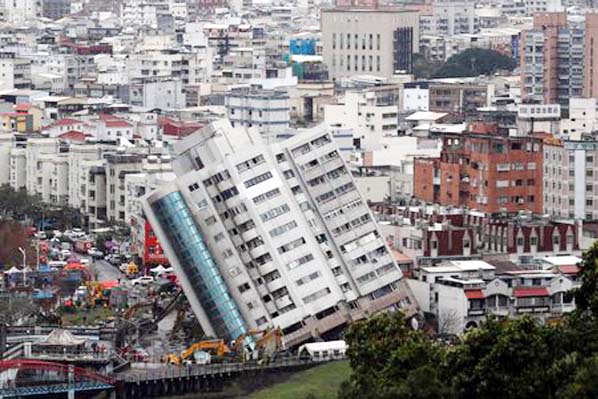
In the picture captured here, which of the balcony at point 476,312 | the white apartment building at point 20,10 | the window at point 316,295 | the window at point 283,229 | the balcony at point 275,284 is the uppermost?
the window at point 283,229

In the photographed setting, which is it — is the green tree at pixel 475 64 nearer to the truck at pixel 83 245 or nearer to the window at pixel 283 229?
the truck at pixel 83 245

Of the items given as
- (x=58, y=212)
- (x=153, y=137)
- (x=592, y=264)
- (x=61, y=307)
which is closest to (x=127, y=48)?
(x=153, y=137)

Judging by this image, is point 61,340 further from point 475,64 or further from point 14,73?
point 475,64

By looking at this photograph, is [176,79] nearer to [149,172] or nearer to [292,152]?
[149,172]

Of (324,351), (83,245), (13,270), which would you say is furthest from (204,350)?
(83,245)

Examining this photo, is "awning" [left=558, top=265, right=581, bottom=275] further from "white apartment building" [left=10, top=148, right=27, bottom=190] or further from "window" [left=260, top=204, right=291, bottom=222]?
"white apartment building" [left=10, top=148, right=27, bottom=190]

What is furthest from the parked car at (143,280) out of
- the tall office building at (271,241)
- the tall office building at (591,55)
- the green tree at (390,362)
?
the tall office building at (591,55)

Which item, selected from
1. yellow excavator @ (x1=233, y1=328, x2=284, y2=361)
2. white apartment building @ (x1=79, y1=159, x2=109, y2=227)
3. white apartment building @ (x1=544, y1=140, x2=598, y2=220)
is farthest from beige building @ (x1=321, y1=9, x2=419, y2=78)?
yellow excavator @ (x1=233, y1=328, x2=284, y2=361)
